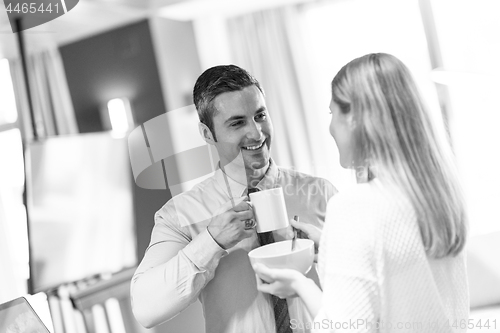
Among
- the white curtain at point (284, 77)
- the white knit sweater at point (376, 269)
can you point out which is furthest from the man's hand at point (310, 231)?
the white curtain at point (284, 77)

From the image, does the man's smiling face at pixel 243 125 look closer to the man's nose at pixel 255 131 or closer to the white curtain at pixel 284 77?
the man's nose at pixel 255 131

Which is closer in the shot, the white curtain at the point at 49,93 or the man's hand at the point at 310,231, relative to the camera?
the man's hand at the point at 310,231

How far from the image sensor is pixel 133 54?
1.38 m

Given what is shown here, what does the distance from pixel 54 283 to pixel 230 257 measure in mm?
636

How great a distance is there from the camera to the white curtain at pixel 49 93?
1380 millimetres

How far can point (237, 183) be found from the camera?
116 cm

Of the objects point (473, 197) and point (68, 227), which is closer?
point (68, 227)

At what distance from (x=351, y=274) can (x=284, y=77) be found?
1.00 metres

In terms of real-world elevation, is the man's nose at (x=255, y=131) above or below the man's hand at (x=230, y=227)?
above

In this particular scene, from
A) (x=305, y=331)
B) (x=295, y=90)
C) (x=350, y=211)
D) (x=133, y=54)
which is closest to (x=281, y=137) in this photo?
(x=295, y=90)

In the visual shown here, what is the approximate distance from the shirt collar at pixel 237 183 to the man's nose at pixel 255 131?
0.11 metres

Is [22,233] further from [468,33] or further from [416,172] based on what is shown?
[468,33]

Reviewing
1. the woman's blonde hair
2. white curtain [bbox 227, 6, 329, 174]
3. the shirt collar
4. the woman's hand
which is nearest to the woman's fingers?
the woman's hand

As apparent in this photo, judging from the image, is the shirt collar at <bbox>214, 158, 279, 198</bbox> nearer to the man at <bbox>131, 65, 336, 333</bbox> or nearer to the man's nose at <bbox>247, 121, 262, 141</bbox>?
the man at <bbox>131, 65, 336, 333</bbox>
